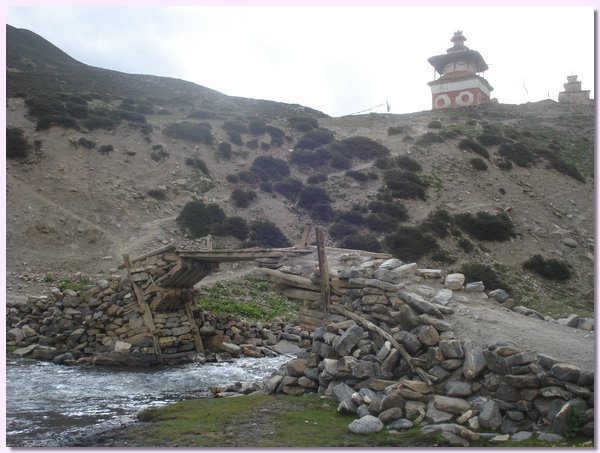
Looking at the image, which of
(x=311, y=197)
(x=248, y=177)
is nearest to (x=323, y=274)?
(x=311, y=197)

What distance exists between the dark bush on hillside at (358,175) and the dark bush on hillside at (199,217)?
38.1ft

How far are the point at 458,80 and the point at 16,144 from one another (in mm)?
47424

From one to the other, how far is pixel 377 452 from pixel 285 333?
14677 millimetres

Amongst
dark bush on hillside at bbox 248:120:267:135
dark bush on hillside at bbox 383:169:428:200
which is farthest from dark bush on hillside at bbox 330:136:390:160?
dark bush on hillside at bbox 248:120:267:135

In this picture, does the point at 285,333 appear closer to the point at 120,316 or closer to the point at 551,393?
the point at 120,316

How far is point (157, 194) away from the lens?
35.5m

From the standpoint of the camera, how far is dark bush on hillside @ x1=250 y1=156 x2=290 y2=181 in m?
41.3

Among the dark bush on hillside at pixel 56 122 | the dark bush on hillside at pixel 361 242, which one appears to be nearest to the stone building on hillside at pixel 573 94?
the dark bush on hillside at pixel 361 242

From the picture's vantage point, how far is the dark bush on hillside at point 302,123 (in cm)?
5080

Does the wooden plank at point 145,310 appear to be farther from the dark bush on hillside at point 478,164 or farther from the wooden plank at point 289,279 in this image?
the dark bush on hillside at point 478,164

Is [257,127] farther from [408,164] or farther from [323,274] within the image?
[323,274]

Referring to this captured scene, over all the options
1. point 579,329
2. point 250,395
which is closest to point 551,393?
point 579,329

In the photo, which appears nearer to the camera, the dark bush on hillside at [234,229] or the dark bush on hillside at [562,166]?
the dark bush on hillside at [234,229]

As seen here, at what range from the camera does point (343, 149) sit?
4653 cm
